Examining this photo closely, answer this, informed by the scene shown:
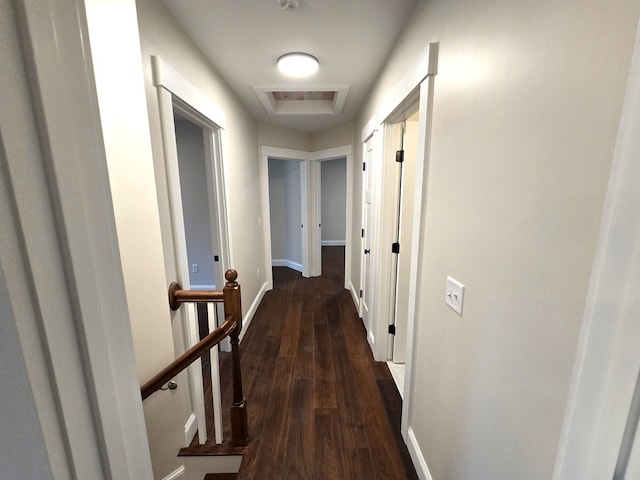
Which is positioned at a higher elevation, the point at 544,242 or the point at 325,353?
the point at 544,242

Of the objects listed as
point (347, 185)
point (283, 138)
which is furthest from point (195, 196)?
point (347, 185)

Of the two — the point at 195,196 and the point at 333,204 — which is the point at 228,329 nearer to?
the point at 195,196

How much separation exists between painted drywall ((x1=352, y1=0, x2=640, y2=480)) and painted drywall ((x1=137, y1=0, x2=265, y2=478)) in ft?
4.33

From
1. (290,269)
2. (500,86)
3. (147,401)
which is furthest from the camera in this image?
(290,269)

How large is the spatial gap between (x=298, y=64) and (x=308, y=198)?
2367 millimetres

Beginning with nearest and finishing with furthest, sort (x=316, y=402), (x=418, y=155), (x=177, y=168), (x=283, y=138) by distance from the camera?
(x=418, y=155) → (x=177, y=168) → (x=316, y=402) → (x=283, y=138)

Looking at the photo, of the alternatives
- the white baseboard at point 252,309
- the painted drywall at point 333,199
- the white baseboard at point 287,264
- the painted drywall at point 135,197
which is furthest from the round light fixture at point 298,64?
the painted drywall at point 333,199

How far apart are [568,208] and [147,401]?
1.65m

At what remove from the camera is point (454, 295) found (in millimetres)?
A: 1049

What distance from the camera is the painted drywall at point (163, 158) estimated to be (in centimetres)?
126

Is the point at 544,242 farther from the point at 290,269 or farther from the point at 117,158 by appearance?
the point at 290,269

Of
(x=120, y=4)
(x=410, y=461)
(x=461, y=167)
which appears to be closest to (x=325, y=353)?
(x=410, y=461)

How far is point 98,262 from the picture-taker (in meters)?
0.40

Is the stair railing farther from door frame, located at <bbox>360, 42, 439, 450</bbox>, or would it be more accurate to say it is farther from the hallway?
door frame, located at <bbox>360, 42, 439, 450</bbox>
